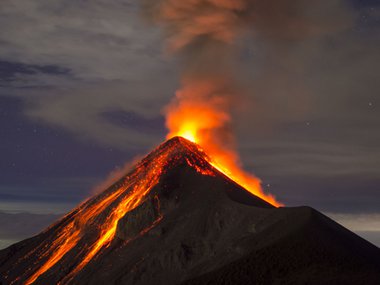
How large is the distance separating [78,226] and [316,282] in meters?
105

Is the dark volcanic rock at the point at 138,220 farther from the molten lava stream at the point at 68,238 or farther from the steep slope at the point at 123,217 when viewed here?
the molten lava stream at the point at 68,238

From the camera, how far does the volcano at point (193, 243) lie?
11512cm

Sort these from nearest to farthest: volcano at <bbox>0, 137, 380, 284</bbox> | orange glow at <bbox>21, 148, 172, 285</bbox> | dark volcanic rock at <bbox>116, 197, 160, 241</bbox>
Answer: volcano at <bbox>0, 137, 380, 284</bbox>
dark volcanic rock at <bbox>116, 197, 160, 241</bbox>
orange glow at <bbox>21, 148, 172, 285</bbox>

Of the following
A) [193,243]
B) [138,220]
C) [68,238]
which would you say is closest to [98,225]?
[68,238]

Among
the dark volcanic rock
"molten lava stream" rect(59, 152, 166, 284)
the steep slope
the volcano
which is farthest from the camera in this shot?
the dark volcanic rock

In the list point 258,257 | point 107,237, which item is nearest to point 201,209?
point 107,237

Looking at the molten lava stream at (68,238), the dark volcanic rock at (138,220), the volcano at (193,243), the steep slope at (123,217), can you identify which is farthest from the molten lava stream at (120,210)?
the molten lava stream at (68,238)

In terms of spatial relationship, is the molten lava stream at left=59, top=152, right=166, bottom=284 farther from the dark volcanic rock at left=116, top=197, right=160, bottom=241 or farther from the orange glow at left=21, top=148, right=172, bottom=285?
the dark volcanic rock at left=116, top=197, right=160, bottom=241

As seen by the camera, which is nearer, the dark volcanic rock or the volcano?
the volcano

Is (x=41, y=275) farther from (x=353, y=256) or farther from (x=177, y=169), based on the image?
(x=353, y=256)

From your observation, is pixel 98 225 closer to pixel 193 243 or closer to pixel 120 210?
pixel 120 210

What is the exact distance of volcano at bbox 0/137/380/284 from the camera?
115 meters

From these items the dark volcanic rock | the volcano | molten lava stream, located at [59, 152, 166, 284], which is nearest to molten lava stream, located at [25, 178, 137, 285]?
the volcano

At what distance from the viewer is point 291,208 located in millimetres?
141250
